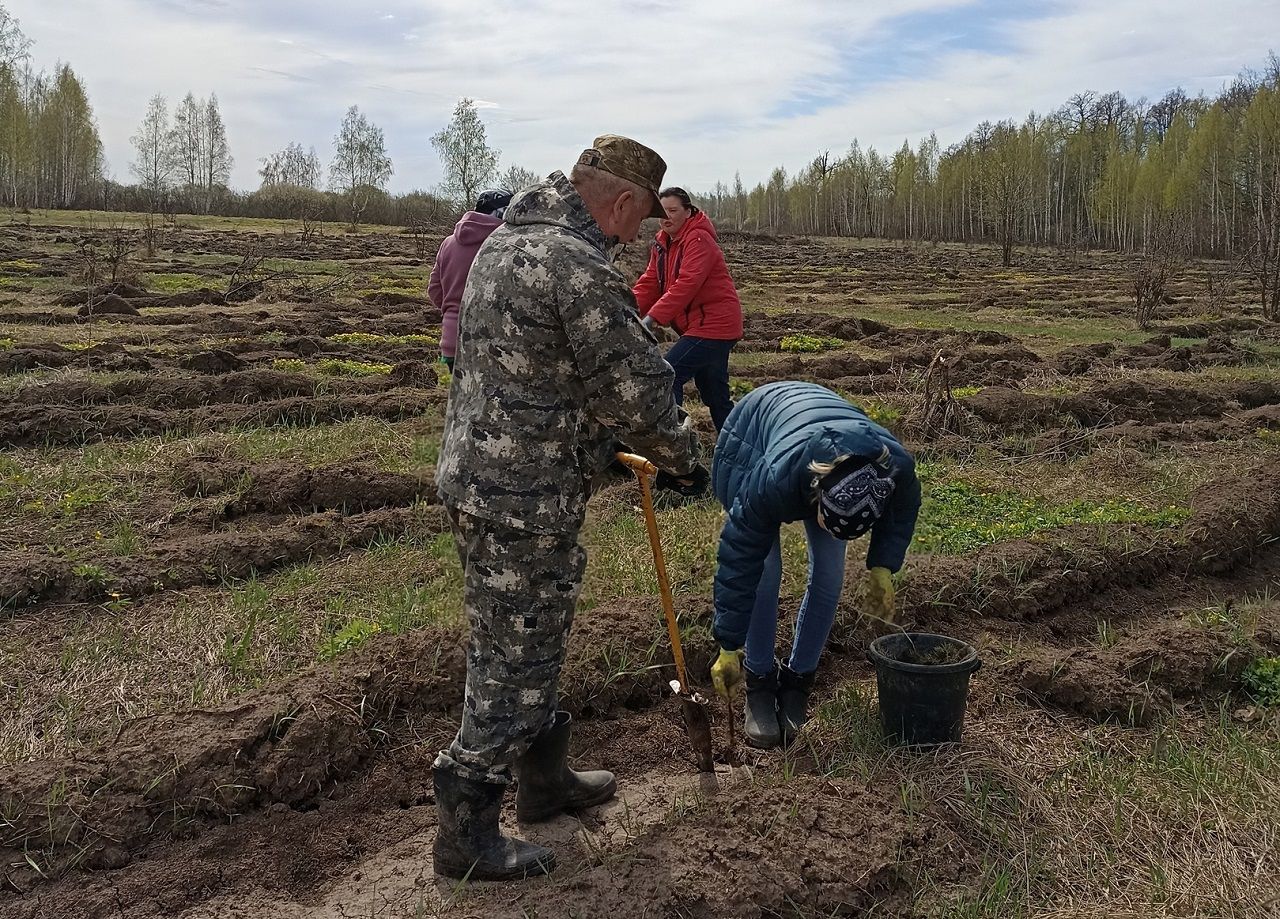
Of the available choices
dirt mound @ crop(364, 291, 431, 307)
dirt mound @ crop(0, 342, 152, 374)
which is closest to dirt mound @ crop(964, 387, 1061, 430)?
dirt mound @ crop(0, 342, 152, 374)

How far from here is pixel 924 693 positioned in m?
3.22

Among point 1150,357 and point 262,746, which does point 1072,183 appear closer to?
point 1150,357

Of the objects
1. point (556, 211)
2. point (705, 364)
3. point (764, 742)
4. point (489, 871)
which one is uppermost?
point (556, 211)

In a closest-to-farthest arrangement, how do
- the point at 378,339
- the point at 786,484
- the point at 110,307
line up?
the point at 786,484, the point at 378,339, the point at 110,307

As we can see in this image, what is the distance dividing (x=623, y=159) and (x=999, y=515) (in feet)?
14.6

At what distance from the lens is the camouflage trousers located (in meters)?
2.56

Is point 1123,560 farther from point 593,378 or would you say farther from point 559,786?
point 593,378

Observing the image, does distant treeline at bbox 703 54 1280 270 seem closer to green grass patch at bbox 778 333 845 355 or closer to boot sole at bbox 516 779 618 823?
green grass patch at bbox 778 333 845 355

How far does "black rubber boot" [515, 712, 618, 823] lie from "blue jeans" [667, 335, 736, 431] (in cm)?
349

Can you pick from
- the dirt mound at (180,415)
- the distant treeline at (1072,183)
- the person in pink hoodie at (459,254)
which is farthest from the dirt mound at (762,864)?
the distant treeline at (1072,183)

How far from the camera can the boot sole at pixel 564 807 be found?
3129 millimetres

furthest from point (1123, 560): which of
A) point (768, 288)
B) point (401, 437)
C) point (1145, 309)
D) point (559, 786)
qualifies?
point (768, 288)

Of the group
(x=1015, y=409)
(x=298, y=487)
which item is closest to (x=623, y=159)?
(x=298, y=487)

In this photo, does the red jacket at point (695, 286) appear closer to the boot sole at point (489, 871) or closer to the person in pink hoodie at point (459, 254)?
the person in pink hoodie at point (459, 254)
